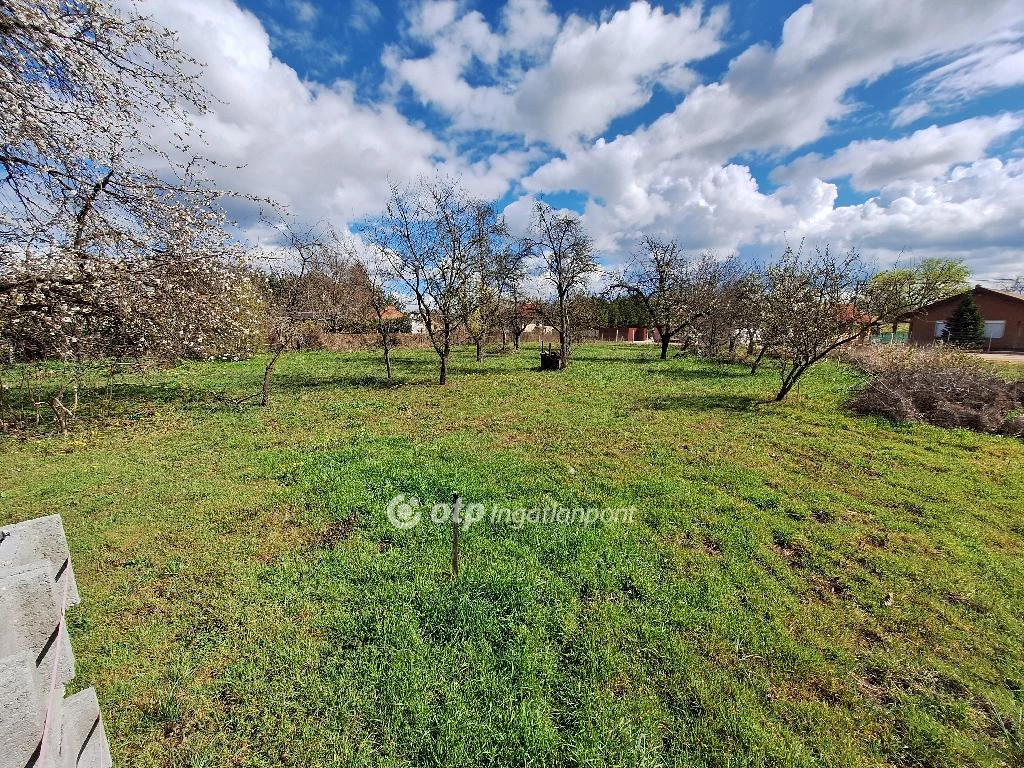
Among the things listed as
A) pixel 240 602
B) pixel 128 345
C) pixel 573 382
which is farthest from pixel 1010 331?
pixel 128 345

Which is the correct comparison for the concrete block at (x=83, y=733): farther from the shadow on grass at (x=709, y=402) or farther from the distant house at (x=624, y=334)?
the distant house at (x=624, y=334)

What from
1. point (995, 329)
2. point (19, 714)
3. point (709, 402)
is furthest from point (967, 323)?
point (19, 714)

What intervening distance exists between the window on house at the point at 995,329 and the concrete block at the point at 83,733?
153 ft

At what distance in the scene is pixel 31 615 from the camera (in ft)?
4.31

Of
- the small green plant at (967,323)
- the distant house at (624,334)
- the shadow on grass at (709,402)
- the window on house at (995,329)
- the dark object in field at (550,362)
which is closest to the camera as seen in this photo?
the shadow on grass at (709,402)

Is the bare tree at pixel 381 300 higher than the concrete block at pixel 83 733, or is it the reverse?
the bare tree at pixel 381 300

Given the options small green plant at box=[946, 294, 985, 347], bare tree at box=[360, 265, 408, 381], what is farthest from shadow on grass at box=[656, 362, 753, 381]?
small green plant at box=[946, 294, 985, 347]

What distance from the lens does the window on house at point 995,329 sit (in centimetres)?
2969

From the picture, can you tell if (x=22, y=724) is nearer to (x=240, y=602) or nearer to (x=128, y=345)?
(x=240, y=602)

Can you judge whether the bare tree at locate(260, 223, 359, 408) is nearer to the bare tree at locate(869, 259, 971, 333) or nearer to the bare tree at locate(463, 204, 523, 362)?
the bare tree at locate(463, 204, 523, 362)

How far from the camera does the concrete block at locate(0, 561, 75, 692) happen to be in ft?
4.14

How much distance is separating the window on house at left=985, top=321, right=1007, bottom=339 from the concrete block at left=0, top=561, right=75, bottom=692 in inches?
1837

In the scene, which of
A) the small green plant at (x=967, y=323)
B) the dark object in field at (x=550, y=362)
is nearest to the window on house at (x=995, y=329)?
the small green plant at (x=967, y=323)

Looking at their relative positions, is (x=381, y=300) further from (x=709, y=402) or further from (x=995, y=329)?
(x=995, y=329)
